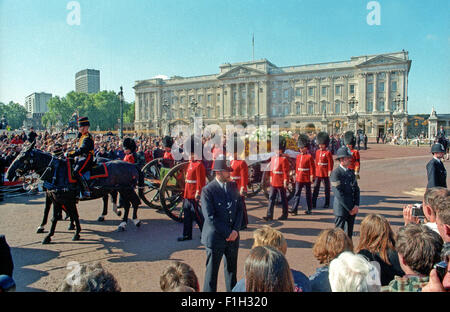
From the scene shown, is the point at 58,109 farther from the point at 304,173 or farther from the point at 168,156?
the point at 304,173

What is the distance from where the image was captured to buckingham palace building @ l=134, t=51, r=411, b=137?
61.6 m

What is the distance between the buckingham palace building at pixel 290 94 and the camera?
61.6 m

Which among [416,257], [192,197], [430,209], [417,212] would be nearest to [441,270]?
[416,257]

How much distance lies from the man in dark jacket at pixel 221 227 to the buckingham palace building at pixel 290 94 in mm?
51631

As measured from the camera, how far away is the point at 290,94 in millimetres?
72625

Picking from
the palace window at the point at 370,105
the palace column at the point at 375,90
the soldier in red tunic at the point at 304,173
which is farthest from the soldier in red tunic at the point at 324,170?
the palace window at the point at 370,105

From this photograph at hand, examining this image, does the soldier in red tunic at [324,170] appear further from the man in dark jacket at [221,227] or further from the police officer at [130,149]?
the man in dark jacket at [221,227]

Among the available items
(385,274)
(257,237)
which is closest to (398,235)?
(385,274)

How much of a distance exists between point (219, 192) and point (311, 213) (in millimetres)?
5076

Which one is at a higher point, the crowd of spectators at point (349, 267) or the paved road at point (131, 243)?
the crowd of spectators at point (349, 267)

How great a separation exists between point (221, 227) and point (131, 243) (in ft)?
9.89

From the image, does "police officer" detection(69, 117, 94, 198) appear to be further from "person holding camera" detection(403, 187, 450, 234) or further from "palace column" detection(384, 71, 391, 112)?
"palace column" detection(384, 71, 391, 112)
